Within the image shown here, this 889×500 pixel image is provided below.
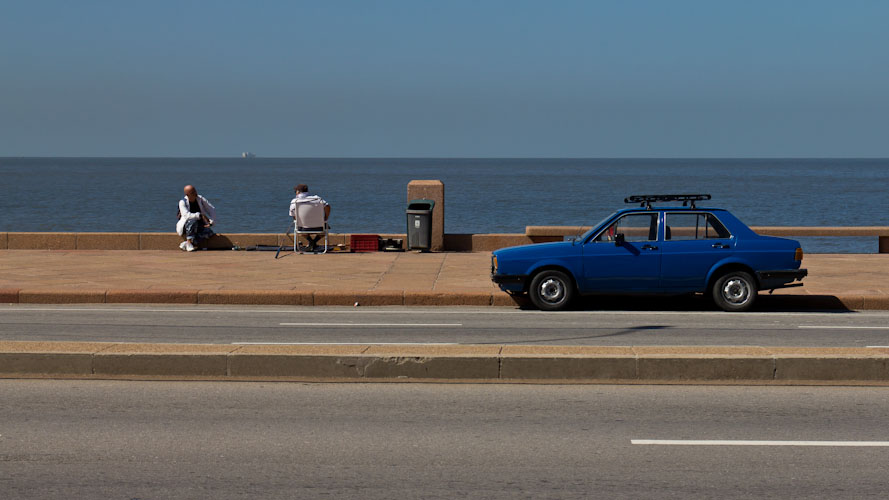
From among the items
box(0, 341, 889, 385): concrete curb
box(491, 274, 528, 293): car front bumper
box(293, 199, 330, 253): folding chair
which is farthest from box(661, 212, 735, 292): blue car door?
box(293, 199, 330, 253): folding chair

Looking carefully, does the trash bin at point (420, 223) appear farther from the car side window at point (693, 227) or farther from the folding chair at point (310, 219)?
the car side window at point (693, 227)

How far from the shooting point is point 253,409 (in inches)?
336

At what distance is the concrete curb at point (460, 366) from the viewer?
31.2 ft

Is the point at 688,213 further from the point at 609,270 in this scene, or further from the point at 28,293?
the point at 28,293

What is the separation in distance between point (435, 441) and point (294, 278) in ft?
35.6

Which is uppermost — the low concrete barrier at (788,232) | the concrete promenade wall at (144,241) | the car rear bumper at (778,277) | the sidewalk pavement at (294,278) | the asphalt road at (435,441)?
the low concrete barrier at (788,232)

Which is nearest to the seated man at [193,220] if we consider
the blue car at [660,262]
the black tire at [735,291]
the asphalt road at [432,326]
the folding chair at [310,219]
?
the folding chair at [310,219]

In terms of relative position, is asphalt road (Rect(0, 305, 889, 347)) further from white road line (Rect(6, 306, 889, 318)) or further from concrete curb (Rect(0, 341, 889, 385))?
concrete curb (Rect(0, 341, 889, 385))

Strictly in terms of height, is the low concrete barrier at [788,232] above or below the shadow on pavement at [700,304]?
above

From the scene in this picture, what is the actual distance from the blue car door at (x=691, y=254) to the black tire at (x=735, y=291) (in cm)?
23

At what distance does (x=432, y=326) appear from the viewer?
540 inches

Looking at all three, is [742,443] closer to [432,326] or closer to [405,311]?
[432,326]

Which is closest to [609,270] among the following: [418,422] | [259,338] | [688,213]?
[688,213]

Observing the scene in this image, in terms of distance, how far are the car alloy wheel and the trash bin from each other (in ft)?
27.0
